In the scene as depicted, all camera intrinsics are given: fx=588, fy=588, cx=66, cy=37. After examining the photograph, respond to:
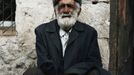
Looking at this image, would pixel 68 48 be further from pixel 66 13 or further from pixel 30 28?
pixel 30 28

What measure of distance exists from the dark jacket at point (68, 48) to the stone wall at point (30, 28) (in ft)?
1.43

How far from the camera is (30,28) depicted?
6441 millimetres

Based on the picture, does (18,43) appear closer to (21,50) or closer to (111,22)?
(21,50)

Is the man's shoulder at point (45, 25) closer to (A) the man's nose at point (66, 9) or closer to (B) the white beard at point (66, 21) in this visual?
(B) the white beard at point (66, 21)

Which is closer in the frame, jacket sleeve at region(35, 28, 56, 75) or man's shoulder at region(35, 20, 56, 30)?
jacket sleeve at region(35, 28, 56, 75)

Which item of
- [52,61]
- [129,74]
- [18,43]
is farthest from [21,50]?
[129,74]

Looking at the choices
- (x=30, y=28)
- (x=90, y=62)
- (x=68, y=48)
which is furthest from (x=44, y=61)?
(x=30, y=28)

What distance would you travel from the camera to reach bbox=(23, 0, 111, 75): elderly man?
5824 mm

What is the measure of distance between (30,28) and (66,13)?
0.70 metres

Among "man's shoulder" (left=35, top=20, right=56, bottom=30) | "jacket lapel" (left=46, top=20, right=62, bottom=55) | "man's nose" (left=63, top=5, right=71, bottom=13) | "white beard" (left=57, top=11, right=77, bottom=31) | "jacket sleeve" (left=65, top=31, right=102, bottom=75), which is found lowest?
"jacket sleeve" (left=65, top=31, right=102, bottom=75)

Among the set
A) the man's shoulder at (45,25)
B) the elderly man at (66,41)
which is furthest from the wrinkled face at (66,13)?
the man's shoulder at (45,25)

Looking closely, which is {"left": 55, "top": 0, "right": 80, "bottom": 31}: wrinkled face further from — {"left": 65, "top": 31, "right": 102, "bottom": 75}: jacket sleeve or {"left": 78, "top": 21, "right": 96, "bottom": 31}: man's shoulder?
{"left": 65, "top": 31, "right": 102, "bottom": 75}: jacket sleeve

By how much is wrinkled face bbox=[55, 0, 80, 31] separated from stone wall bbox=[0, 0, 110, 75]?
0.51 m

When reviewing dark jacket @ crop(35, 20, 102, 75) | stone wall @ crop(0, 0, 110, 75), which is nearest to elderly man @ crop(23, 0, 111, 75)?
dark jacket @ crop(35, 20, 102, 75)
